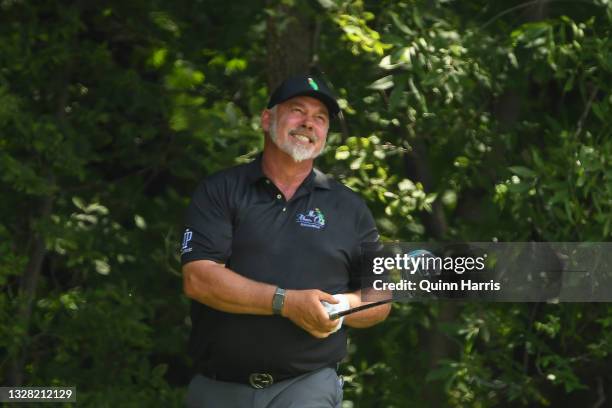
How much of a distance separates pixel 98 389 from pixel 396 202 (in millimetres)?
2016

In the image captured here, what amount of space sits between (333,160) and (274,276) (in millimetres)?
1970

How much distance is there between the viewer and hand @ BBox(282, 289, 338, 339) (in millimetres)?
4180

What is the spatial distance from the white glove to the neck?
1.47 feet

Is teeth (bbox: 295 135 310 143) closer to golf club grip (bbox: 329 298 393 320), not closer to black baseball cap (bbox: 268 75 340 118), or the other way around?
black baseball cap (bbox: 268 75 340 118)

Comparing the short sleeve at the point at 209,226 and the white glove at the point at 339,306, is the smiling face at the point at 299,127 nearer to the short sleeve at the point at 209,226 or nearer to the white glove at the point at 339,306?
the short sleeve at the point at 209,226

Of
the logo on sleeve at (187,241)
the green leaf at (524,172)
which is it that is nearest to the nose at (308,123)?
the logo on sleeve at (187,241)

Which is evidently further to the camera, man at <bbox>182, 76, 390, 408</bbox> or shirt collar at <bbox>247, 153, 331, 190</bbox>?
shirt collar at <bbox>247, 153, 331, 190</bbox>

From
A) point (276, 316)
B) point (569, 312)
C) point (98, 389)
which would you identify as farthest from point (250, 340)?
point (98, 389)

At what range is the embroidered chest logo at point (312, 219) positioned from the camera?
4410 millimetres

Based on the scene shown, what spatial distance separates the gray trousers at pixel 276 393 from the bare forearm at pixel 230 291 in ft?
0.98

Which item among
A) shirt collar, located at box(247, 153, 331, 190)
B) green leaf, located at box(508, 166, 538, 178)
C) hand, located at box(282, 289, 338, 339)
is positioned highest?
green leaf, located at box(508, 166, 538, 178)

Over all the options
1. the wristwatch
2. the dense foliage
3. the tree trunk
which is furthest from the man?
the tree trunk

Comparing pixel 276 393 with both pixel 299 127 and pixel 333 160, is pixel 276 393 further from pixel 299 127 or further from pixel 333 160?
pixel 333 160

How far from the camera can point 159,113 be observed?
732 centimetres
